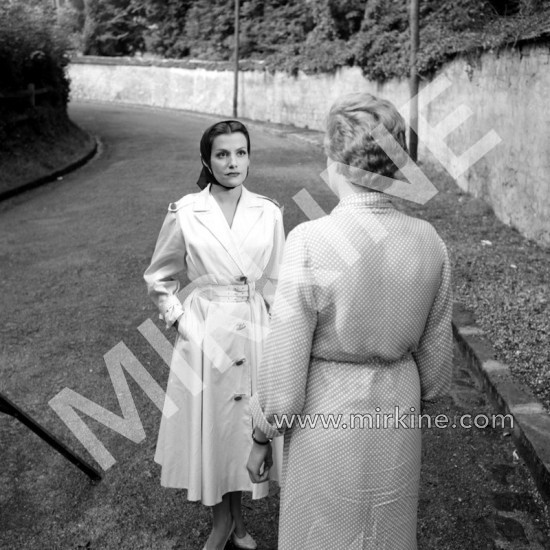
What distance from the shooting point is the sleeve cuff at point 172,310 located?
10.1 feet

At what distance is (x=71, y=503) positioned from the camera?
359 centimetres

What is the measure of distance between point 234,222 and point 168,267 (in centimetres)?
36

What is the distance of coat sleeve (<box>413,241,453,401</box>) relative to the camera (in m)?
2.24

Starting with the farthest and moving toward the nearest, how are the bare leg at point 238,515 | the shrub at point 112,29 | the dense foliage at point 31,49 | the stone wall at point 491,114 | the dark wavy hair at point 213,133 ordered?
the shrub at point 112,29 < the dense foliage at point 31,49 < the stone wall at point 491,114 < the bare leg at point 238,515 < the dark wavy hair at point 213,133

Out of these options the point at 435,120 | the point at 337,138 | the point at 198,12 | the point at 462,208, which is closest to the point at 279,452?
the point at 337,138

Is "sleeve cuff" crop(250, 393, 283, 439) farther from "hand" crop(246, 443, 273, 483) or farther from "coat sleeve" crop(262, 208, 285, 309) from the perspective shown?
"coat sleeve" crop(262, 208, 285, 309)

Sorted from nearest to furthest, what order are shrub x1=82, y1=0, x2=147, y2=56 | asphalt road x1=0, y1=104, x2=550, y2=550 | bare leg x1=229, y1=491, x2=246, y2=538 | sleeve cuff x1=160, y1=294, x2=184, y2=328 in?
sleeve cuff x1=160, y1=294, x2=184, y2=328, bare leg x1=229, y1=491, x2=246, y2=538, asphalt road x1=0, y1=104, x2=550, y2=550, shrub x1=82, y1=0, x2=147, y2=56

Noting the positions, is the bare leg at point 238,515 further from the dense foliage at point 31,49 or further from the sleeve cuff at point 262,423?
the dense foliage at point 31,49

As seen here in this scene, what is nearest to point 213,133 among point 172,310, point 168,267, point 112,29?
point 168,267

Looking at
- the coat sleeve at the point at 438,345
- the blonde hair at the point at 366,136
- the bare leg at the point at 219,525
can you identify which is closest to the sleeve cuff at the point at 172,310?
the bare leg at the point at 219,525

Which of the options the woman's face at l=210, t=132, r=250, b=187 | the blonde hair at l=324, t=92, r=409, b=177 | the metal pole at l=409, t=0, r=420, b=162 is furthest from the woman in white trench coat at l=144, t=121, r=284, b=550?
the metal pole at l=409, t=0, r=420, b=162

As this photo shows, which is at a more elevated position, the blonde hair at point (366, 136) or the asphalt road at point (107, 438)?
the blonde hair at point (366, 136)

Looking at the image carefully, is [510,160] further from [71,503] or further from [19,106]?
[19,106]

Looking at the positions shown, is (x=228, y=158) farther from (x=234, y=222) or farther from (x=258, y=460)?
(x=258, y=460)
